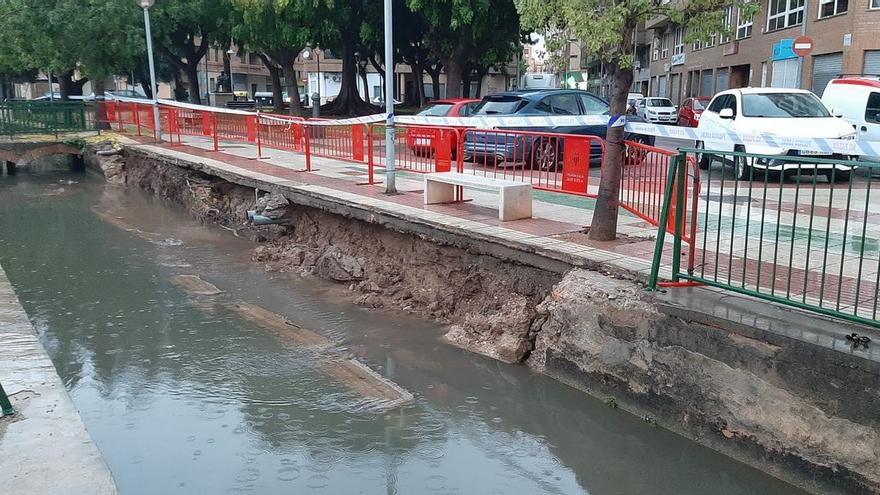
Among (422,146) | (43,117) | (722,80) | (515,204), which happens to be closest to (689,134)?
(515,204)

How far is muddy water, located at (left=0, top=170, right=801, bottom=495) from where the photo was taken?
482cm

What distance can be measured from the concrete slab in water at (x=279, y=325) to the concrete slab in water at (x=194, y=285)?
69cm

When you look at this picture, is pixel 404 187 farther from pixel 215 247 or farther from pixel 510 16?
pixel 510 16

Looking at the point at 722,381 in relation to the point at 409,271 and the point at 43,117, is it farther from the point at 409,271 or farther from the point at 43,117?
the point at 43,117

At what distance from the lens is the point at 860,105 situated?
13.9 m

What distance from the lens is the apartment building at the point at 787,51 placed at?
2231cm

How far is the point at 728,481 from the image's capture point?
15.5 feet

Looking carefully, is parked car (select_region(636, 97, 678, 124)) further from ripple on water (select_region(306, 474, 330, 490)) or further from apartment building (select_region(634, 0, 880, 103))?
ripple on water (select_region(306, 474, 330, 490))

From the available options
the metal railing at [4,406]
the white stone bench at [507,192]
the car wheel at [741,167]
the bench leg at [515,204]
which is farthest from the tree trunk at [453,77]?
the metal railing at [4,406]

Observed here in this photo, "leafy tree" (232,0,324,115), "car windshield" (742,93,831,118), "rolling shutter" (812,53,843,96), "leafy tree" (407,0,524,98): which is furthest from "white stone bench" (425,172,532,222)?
"rolling shutter" (812,53,843,96)

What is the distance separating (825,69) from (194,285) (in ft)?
76.9

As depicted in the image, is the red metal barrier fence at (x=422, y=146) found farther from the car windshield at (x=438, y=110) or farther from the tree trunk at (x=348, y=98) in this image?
the tree trunk at (x=348, y=98)

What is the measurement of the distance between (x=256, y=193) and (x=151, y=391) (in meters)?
6.75

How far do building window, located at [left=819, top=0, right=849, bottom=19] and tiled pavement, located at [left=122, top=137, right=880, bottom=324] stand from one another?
1522 cm
